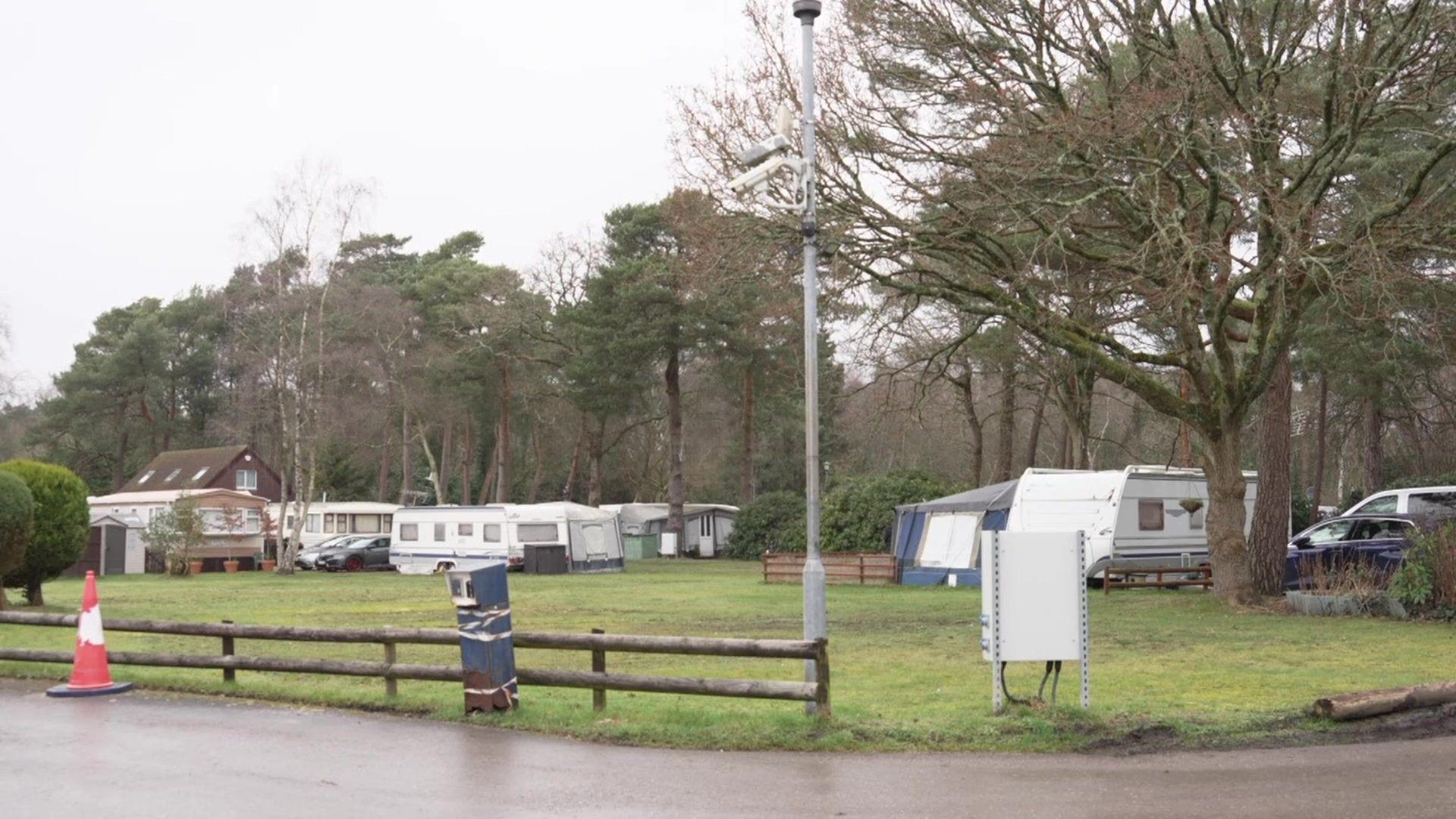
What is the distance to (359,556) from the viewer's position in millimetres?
45750

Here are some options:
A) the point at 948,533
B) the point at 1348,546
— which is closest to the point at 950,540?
the point at 948,533

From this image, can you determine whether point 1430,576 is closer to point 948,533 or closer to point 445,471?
point 948,533

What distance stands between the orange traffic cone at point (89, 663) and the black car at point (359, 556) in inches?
1340

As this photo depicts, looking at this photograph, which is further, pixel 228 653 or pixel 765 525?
pixel 765 525

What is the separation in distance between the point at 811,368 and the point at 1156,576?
20259 mm

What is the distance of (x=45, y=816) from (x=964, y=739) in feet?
19.1

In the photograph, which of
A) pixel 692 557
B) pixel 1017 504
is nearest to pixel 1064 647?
pixel 1017 504

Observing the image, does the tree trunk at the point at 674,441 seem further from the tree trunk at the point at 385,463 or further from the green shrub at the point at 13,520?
the green shrub at the point at 13,520

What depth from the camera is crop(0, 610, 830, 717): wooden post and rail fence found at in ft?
31.9

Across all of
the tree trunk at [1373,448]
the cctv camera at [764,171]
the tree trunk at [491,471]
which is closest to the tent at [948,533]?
the tree trunk at [1373,448]

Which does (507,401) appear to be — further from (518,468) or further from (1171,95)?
(1171,95)

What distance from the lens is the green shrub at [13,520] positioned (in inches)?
768

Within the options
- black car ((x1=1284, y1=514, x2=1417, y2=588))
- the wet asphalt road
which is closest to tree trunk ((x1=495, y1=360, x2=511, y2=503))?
black car ((x1=1284, y1=514, x2=1417, y2=588))

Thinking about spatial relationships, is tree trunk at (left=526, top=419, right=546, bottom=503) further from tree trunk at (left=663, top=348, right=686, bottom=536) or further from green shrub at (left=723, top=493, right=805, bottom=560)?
green shrub at (left=723, top=493, right=805, bottom=560)
